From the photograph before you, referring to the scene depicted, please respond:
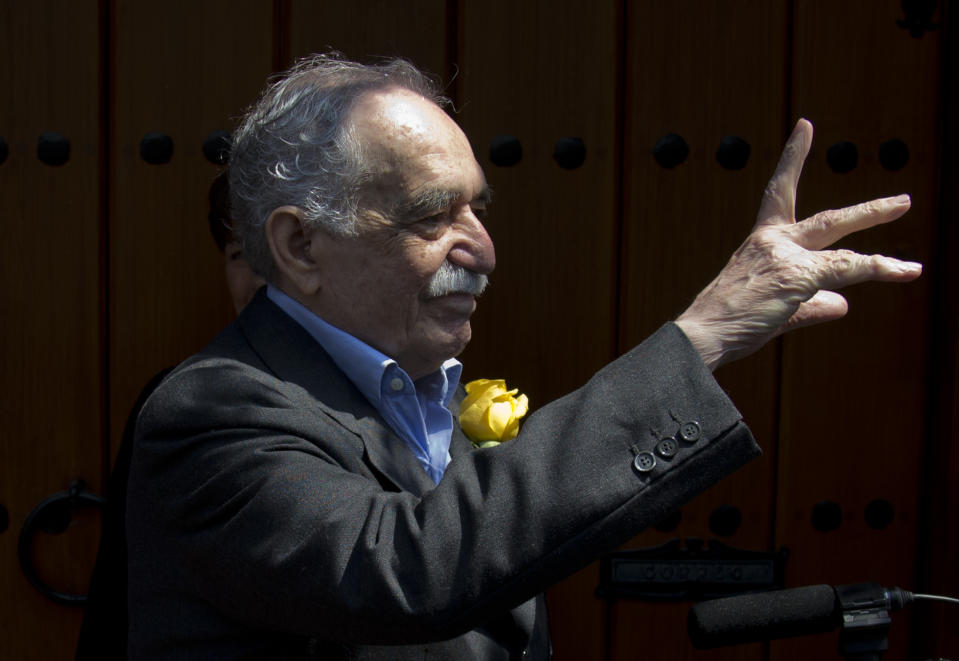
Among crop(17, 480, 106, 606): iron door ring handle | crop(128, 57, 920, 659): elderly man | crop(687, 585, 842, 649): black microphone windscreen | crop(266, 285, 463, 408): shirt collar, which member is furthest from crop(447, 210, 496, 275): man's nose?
crop(17, 480, 106, 606): iron door ring handle

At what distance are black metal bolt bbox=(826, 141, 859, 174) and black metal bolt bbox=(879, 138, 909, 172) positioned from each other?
0.14ft

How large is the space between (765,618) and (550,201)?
79 centimetres

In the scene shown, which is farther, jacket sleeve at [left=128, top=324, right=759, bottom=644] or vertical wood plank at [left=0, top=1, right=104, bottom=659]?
vertical wood plank at [left=0, top=1, right=104, bottom=659]

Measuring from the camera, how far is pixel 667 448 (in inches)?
34.4

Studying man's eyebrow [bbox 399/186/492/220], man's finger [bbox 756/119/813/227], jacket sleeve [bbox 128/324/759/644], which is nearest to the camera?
jacket sleeve [bbox 128/324/759/644]

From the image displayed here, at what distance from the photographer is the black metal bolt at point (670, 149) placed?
4.84 ft

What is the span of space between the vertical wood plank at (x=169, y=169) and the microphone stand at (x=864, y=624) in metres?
1.01

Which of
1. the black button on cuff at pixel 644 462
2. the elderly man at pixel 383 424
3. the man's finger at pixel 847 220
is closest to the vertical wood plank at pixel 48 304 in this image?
the elderly man at pixel 383 424

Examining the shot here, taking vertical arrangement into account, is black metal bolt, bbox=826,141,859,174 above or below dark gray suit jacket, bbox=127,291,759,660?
above

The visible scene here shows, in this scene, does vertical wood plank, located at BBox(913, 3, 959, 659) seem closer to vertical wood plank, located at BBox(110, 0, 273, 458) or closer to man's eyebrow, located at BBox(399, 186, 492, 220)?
man's eyebrow, located at BBox(399, 186, 492, 220)

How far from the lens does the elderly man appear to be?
85 centimetres

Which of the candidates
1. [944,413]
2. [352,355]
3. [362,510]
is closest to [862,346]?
[944,413]

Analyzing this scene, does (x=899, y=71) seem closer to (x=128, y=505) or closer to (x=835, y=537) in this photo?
(x=835, y=537)

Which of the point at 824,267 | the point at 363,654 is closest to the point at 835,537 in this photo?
the point at 824,267
